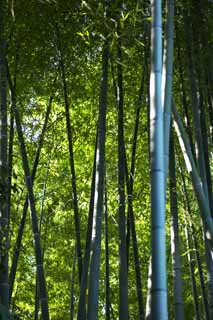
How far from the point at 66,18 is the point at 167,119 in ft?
9.90

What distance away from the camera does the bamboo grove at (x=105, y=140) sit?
9.65ft

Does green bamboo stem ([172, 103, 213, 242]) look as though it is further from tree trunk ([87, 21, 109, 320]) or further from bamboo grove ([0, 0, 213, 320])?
tree trunk ([87, 21, 109, 320])

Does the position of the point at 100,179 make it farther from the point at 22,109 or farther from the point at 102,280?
the point at 102,280

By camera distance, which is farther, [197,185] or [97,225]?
[97,225]

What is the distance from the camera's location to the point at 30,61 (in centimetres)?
573

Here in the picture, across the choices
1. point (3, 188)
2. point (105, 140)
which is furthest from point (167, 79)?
point (105, 140)

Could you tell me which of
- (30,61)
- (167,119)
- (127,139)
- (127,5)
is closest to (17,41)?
(30,61)

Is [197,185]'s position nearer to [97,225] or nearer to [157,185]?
A: [157,185]

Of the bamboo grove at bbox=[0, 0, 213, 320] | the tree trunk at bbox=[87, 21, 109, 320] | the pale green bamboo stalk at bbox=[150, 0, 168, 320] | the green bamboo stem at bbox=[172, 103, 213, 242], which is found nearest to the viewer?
the pale green bamboo stalk at bbox=[150, 0, 168, 320]

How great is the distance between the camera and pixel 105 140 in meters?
4.77

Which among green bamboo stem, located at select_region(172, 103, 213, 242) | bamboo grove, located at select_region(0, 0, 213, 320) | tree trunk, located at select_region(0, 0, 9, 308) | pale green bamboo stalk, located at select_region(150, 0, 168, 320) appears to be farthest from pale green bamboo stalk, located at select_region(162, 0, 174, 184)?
tree trunk, located at select_region(0, 0, 9, 308)

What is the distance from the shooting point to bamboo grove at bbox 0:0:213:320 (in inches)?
116

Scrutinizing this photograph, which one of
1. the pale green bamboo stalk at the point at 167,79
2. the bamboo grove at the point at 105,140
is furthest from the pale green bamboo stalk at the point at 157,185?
the pale green bamboo stalk at the point at 167,79

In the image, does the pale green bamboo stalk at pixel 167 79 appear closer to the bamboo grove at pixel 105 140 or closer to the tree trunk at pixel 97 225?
the bamboo grove at pixel 105 140
